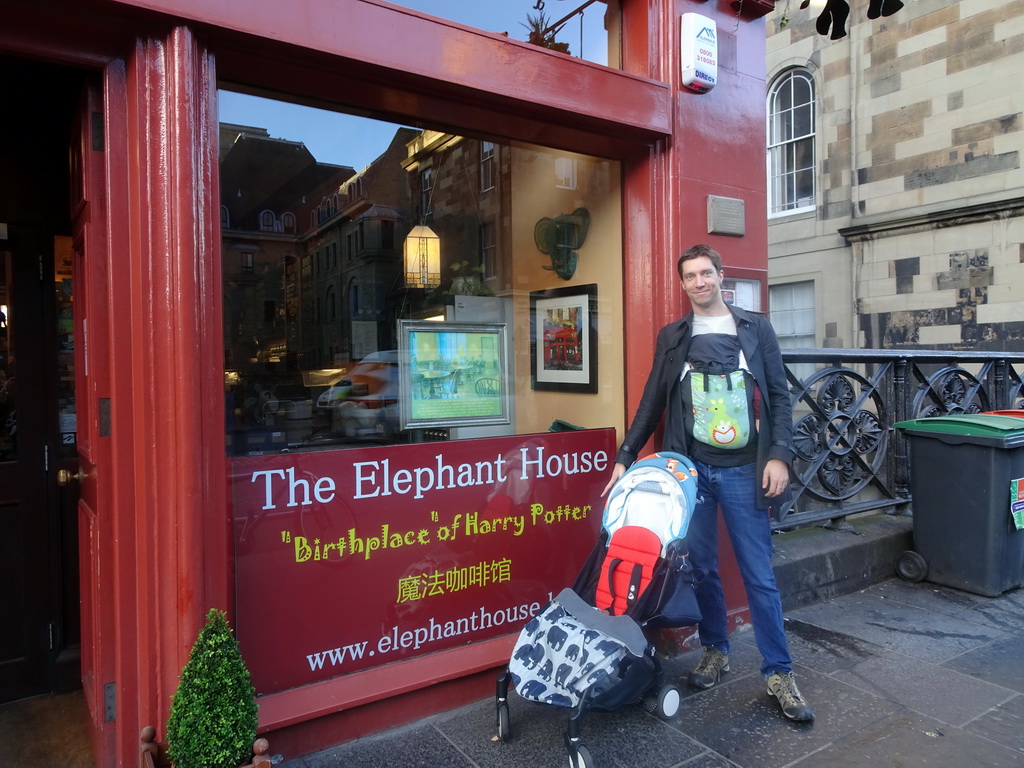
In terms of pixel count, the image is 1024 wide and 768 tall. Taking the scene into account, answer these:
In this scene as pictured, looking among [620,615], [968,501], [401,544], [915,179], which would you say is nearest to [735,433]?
[620,615]

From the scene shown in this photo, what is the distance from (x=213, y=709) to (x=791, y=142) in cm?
1345

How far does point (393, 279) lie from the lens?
12.3ft

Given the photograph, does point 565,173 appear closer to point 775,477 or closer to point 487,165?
point 487,165

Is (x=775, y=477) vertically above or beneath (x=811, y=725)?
above

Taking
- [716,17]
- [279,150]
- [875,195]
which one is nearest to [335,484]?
[279,150]

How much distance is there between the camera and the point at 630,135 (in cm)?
356

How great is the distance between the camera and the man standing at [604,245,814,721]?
10.1 feet

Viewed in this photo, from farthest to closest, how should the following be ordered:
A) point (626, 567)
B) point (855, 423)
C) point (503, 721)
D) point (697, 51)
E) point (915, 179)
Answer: point (915, 179) → point (855, 423) → point (697, 51) → point (626, 567) → point (503, 721)

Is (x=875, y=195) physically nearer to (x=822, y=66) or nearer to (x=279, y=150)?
(x=822, y=66)

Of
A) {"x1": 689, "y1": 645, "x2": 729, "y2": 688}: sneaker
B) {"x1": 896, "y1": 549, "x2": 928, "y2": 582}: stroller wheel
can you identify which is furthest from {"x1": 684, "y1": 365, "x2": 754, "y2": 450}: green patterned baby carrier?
{"x1": 896, "y1": 549, "x2": 928, "y2": 582}: stroller wheel

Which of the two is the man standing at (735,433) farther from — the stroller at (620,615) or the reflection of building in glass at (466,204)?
the reflection of building in glass at (466,204)

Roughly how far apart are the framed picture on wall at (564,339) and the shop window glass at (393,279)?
2 cm

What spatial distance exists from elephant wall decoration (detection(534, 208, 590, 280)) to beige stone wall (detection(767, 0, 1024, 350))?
675 centimetres

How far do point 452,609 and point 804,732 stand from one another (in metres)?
1.56
